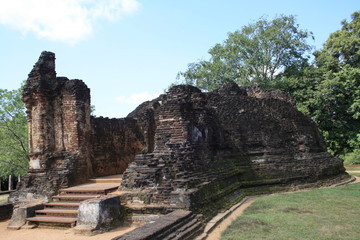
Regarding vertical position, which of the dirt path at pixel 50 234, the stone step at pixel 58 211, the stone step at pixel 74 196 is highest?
the stone step at pixel 74 196

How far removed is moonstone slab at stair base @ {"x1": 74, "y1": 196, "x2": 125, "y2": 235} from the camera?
6.70 meters

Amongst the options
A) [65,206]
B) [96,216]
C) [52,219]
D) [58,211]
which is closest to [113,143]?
[65,206]

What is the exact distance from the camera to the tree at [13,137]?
1762 centimetres

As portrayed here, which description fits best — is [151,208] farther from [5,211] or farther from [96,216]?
[5,211]

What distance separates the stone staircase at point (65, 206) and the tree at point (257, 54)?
72.9 ft

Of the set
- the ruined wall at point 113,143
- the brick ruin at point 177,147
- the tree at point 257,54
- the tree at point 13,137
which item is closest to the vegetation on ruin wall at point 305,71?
the tree at point 257,54

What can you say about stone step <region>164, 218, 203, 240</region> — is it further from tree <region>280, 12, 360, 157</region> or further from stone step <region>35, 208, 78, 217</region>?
tree <region>280, 12, 360, 157</region>

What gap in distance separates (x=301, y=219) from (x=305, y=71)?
2119 cm

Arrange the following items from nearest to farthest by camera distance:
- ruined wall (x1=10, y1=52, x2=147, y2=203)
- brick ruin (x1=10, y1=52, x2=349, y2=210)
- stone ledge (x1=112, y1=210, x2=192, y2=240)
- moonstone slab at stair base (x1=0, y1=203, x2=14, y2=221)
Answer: stone ledge (x1=112, y1=210, x2=192, y2=240) → brick ruin (x1=10, y1=52, x2=349, y2=210) → moonstone slab at stair base (x1=0, y1=203, x2=14, y2=221) → ruined wall (x1=10, y1=52, x2=147, y2=203)

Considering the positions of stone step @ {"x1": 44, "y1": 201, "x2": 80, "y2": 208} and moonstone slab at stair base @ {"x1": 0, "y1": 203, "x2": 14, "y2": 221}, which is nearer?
stone step @ {"x1": 44, "y1": 201, "x2": 80, "y2": 208}

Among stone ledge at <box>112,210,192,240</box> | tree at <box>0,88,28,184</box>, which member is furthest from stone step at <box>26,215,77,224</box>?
tree at <box>0,88,28,184</box>

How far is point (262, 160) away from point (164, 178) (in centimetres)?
549

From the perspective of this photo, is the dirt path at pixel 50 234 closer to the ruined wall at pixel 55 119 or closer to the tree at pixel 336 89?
the ruined wall at pixel 55 119

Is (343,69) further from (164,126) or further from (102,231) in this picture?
(102,231)
